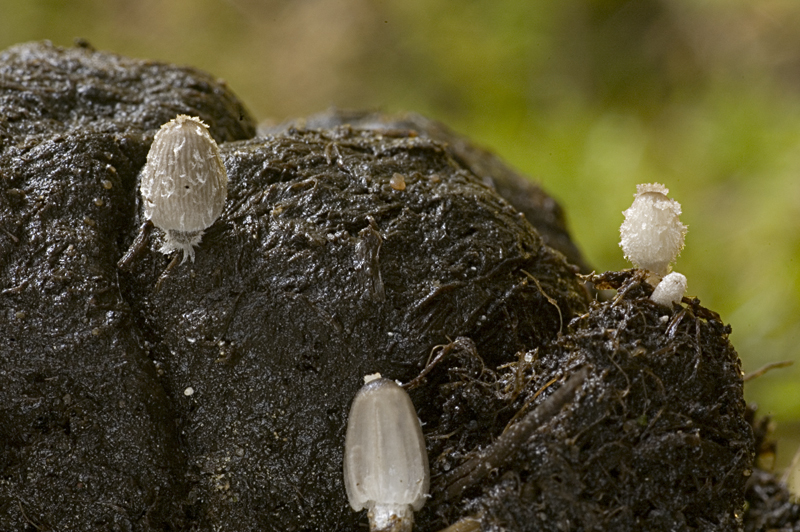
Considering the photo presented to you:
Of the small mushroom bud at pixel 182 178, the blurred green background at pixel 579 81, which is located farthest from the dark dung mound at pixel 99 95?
the blurred green background at pixel 579 81

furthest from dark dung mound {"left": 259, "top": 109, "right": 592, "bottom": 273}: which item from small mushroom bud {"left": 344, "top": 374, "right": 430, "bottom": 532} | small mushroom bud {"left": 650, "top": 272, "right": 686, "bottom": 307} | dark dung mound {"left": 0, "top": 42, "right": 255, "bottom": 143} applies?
small mushroom bud {"left": 344, "top": 374, "right": 430, "bottom": 532}

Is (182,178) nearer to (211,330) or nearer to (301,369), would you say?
(211,330)

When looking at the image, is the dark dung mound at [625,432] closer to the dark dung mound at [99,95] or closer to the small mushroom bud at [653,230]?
the small mushroom bud at [653,230]

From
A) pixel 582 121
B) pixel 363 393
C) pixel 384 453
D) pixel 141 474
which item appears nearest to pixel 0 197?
pixel 141 474

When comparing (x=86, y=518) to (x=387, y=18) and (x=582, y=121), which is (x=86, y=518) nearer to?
(x=582, y=121)

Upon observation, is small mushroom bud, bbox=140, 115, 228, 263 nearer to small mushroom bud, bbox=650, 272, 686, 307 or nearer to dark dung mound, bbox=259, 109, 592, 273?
small mushroom bud, bbox=650, 272, 686, 307
